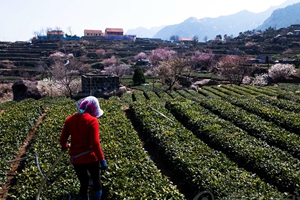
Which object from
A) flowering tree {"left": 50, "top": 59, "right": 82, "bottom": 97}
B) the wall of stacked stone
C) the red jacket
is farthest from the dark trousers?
the wall of stacked stone

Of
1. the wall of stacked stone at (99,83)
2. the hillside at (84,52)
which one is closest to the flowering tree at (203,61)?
the hillside at (84,52)

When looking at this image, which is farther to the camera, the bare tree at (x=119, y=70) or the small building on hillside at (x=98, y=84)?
the bare tree at (x=119, y=70)

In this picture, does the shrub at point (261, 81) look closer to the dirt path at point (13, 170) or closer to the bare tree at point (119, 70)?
the bare tree at point (119, 70)

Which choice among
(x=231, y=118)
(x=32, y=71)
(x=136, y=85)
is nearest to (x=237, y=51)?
(x=136, y=85)

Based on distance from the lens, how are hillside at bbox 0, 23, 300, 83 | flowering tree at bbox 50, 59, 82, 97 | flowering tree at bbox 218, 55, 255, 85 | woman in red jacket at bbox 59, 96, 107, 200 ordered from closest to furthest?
1. woman in red jacket at bbox 59, 96, 107, 200
2. flowering tree at bbox 50, 59, 82, 97
3. flowering tree at bbox 218, 55, 255, 85
4. hillside at bbox 0, 23, 300, 83

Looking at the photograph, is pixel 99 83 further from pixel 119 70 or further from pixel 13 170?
pixel 13 170

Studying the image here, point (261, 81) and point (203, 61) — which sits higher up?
point (203, 61)

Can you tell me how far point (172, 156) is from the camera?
10.3 meters

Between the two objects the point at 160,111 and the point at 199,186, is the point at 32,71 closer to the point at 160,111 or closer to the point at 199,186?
the point at 160,111

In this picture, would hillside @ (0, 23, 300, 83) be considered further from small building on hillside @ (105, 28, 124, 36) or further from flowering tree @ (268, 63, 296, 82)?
small building on hillside @ (105, 28, 124, 36)

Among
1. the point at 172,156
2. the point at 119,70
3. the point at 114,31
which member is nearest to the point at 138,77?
the point at 119,70

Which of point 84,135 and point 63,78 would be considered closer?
point 84,135

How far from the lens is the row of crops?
7480 mm

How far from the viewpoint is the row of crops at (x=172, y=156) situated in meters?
7.48
